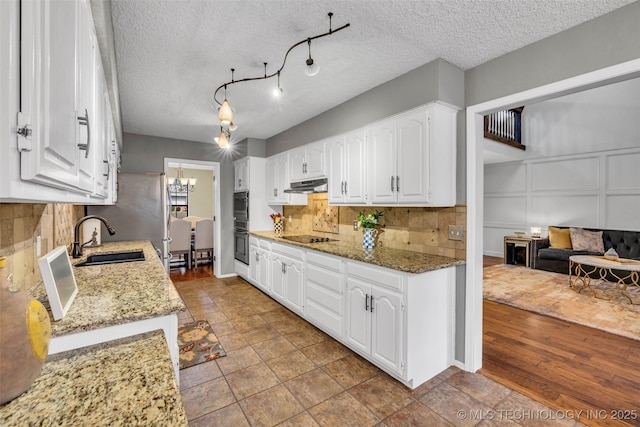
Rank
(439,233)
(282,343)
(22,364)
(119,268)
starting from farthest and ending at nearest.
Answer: (282,343)
(439,233)
(119,268)
(22,364)

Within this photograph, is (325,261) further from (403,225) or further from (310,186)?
(310,186)

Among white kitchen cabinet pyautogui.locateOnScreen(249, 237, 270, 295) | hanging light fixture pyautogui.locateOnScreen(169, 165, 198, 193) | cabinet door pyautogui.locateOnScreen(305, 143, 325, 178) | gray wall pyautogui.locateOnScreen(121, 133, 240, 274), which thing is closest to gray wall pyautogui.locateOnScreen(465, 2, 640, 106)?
cabinet door pyautogui.locateOnScreen(305, 143, 325, 178)

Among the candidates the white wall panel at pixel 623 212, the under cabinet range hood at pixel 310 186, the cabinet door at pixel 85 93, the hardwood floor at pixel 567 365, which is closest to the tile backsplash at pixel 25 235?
the cabinet door at pixel 85 93

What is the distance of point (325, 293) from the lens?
9.66 feet

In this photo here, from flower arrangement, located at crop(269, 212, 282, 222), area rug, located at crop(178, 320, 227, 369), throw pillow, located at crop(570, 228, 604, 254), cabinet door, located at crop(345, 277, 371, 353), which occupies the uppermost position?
flower arrangement, located at crop(269, 212, 282, 222)

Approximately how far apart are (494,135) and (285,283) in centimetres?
514

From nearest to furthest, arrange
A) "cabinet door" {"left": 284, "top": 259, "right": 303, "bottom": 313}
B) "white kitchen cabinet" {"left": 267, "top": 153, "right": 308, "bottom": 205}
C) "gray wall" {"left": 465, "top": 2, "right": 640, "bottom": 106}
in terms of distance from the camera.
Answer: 1. "gray wall" {"left": 465, "top": 2, "right": 640, "bottom": 106}
2. "cabinet door" {"left": 284, "top": 259, "right": 303, "bottom": 313}
3. "white kitchen cabinet" {"left": 267, "top": 153, "right": 308, "bottom": 205}

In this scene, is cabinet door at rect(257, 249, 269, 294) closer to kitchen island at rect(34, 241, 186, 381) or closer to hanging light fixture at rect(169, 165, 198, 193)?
kitchen island at rect(34, 241, 186, 381)

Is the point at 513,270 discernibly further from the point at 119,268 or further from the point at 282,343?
the point at 119,268

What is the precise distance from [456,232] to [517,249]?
507 cm

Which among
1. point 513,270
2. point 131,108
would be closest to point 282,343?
point 131,108

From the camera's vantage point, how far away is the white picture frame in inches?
42.6

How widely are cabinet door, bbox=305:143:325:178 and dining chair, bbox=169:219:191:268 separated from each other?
3.41 meters

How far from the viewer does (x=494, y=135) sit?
231 inches
